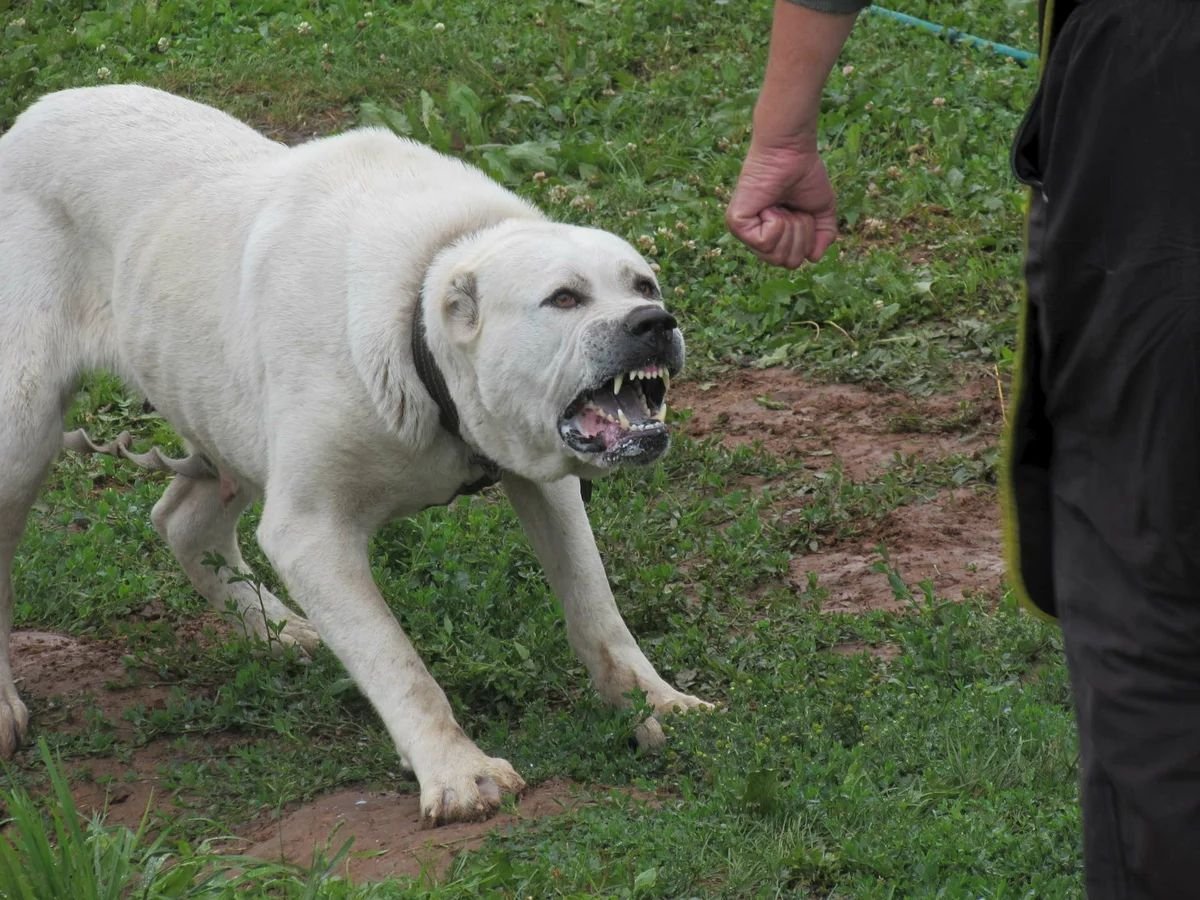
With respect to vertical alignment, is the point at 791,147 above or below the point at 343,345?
above

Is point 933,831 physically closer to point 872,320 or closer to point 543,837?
point 543,837

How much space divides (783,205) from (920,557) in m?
2.68

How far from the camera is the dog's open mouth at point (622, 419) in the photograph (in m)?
3.94

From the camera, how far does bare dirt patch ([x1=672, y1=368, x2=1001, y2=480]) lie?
6.04 metres

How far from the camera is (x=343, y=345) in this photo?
423 cm

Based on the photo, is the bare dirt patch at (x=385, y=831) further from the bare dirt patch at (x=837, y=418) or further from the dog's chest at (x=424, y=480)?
the bare dirt patch at (x=837, y=418)

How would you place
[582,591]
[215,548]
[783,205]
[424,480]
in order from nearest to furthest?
[783,205]
[424,480]
[582,591]
[215,548]

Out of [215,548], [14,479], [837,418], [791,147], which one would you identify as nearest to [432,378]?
[14,479]

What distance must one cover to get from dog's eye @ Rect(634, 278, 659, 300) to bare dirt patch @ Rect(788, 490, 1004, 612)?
1.30 metres

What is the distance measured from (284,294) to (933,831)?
6.89 ft

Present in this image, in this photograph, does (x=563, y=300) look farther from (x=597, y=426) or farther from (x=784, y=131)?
(x=784, y=131)

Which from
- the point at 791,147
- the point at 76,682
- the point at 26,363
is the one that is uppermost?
the point at 791,147

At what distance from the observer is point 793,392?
258 inches

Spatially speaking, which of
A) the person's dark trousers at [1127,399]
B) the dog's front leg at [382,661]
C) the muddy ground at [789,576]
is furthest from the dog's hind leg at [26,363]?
the person's dark trousers at [1127,399]
